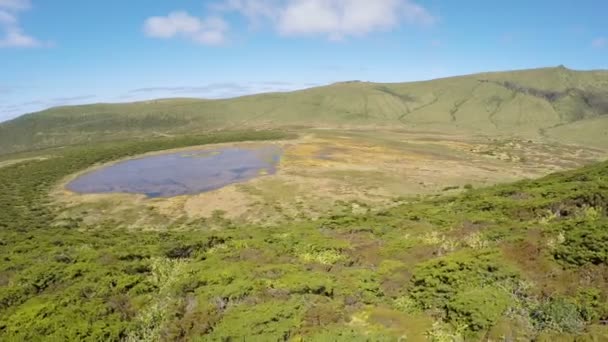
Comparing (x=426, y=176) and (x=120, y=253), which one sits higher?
(x=120, y=253)

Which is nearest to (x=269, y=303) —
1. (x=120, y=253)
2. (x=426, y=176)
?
(x=120, y=253)

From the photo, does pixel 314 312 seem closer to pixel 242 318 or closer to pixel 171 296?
pixel 242 318

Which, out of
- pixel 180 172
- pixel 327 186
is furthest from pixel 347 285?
pixel 180 172

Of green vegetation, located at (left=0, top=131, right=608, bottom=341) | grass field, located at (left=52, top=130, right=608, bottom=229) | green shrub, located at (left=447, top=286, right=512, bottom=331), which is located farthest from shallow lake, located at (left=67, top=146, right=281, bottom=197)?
green shrub, located at (left=447, top=286, right=512, bottom=331)

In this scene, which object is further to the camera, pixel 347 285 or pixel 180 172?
pixel 180 172

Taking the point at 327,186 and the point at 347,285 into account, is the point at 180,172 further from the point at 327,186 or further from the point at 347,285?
the point at 347,285

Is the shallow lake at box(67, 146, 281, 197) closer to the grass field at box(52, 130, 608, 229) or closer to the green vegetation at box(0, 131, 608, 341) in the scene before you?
the grass field at box(52, 130, 608, 229)
